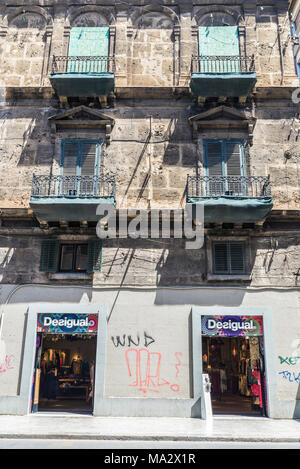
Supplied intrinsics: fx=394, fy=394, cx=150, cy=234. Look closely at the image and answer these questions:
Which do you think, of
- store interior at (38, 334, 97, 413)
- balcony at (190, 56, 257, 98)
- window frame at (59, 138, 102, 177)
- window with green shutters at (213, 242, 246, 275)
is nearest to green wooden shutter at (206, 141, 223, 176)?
balcony at (190, 56, 257, 98)

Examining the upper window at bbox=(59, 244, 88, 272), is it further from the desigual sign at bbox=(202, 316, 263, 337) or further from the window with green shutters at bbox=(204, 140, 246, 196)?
the window with green shutters at bbox=(204, 140, 246, 196)

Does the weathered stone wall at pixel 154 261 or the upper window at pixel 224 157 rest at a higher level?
the upper window at pixel 224 157

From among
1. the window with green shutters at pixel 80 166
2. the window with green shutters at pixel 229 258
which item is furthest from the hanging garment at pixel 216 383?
the window with green shutters at pixel 80 166

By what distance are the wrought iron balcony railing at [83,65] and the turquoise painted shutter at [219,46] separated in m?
3.66

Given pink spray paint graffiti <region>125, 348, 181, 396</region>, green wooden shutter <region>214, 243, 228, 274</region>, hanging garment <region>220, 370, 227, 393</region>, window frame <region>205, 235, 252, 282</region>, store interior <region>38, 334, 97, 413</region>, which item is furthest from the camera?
hanging garment <region>220, 370, 227, 393</region>

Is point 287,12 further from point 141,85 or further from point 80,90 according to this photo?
point 80,90

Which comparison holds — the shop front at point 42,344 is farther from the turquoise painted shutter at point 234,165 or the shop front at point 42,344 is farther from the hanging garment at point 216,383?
the turquoise painted shutter at point 234,165

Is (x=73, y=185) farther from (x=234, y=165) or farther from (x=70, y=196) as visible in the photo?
(x=234, y=165)

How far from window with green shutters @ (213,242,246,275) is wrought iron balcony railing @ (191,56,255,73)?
6846 millimetres

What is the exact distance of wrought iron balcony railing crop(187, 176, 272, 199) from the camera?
1362 cm

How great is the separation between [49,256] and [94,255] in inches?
60.1

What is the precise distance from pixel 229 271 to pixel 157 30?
33.7ft

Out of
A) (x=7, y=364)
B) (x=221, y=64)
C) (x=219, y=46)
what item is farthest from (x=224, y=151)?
(x=7, y=364)

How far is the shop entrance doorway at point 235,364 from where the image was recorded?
41.5ft
